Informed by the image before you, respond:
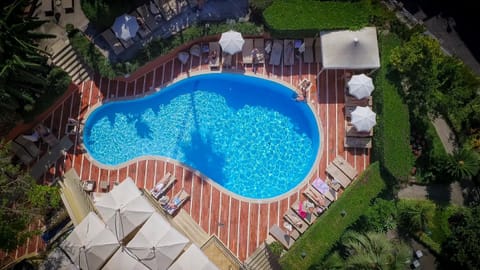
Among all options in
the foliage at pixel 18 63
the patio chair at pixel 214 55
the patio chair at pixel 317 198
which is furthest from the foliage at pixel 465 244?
the foliage at pixel 18 63

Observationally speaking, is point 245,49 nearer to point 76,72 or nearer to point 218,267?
point 76,72

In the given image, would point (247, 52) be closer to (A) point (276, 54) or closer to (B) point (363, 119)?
(A) point (276, 54)

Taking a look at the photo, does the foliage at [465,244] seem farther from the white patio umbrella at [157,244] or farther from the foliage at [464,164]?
the white patio umbrella at [157,244]

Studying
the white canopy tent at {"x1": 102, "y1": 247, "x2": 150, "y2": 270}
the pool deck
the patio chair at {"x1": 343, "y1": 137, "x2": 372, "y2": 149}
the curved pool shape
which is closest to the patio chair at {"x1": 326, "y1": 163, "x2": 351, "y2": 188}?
the pool deck

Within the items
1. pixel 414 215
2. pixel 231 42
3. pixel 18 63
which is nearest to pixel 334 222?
pixel 414 215

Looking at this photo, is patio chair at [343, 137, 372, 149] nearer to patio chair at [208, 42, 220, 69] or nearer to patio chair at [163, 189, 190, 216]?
patio chair at [208, 42, 220, 69]

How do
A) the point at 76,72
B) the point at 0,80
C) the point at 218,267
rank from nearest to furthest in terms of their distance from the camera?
the point at 0,80
the point at 218,267
the point at 76,72

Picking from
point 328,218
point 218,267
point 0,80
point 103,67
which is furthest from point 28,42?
point 328,218
